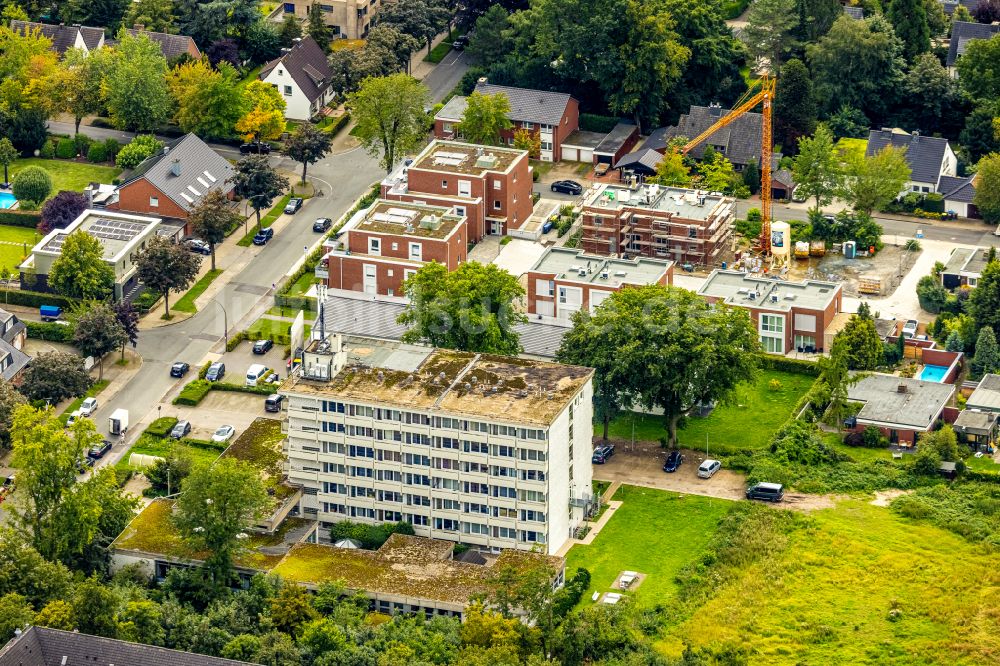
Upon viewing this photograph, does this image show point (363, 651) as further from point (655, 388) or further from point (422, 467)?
point (655, 388)

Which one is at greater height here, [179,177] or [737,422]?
[179,177]

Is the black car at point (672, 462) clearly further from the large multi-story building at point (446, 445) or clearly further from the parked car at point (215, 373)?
the parked car at point (215, 373)

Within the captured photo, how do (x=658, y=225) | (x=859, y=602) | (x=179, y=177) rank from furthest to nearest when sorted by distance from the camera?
(x=179, y=177) < (x=658, y=225) < (x=859, y=602)

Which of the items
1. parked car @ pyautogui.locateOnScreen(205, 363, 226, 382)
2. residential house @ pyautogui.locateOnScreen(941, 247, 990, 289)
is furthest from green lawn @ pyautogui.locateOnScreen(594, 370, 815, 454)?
parked car @ pyautogui.locateOnScreen(205, 363, 226, 382)

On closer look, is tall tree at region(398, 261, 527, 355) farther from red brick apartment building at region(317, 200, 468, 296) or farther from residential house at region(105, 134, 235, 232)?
residential house at region(105, 134, 235, 232)

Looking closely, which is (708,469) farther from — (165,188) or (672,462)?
(165,188)

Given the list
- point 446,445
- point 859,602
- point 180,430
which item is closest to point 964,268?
point 859,602

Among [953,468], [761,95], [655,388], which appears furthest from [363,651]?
[761,95]
